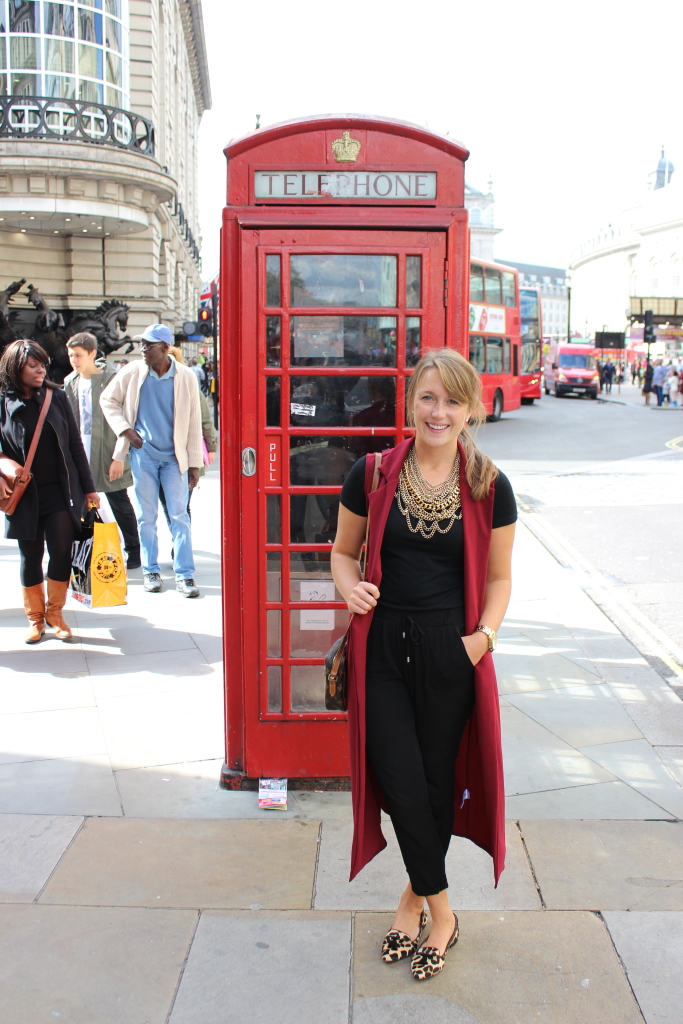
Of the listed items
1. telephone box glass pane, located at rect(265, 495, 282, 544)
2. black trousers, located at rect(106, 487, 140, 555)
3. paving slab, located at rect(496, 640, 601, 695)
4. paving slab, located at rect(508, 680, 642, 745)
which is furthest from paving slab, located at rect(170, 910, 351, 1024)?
black trousers, located at rect(106, 487, 140, 555)

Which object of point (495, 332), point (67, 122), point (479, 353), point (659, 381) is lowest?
point (659, 381)

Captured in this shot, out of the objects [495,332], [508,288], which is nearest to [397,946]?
[495,332]

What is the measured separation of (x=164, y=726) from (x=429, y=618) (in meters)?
2.21

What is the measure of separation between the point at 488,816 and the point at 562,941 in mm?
446

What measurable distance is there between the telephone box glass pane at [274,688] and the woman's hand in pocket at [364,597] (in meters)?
1.27

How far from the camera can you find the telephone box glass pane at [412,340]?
3.42 meters

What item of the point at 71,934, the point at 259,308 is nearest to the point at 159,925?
the point at 71,934

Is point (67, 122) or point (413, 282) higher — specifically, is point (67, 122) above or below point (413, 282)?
above

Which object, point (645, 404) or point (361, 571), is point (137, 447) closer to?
point (361, 571)

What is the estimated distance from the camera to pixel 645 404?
3741 centimetres

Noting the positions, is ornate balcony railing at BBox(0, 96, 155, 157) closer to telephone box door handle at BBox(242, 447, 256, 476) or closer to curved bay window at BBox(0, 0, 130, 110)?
curved bay window at BBox(0, 0, 130, 110)

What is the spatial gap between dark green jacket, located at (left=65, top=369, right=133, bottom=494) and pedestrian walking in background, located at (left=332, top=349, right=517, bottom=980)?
193 inches

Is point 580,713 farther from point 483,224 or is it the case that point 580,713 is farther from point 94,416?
point 483,224

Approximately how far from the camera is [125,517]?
7.50m
